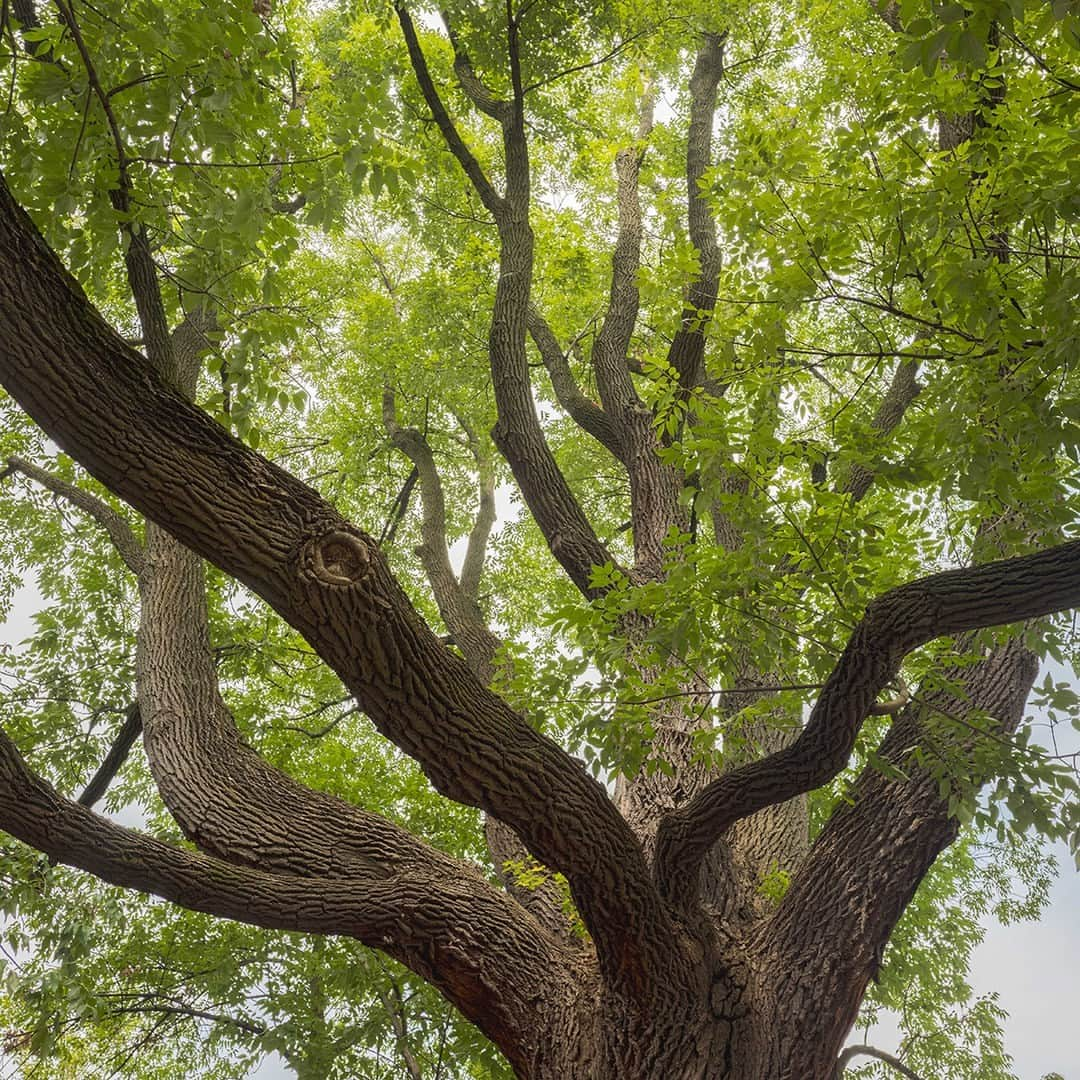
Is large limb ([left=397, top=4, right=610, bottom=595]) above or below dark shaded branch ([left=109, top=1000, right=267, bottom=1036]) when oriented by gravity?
above

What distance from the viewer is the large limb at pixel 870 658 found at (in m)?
2.75

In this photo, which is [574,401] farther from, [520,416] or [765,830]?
[765,830]

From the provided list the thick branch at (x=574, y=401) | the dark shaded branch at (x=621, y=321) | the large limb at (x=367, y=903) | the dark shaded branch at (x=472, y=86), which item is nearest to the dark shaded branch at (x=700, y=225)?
the dark shaded branch at (x=621, y=321)

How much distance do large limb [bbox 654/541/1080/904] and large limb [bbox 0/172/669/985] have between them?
15.4 inches

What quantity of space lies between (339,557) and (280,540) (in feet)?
0.60

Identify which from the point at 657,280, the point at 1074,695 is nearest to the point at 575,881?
the point at 1074,695

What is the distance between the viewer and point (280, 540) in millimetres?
2559

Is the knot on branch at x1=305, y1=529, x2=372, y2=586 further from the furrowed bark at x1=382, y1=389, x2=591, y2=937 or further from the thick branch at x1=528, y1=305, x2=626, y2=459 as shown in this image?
the thick branch at x1=528, y1=305, x2=626, y2=459

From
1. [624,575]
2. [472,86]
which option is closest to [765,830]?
[624,575]

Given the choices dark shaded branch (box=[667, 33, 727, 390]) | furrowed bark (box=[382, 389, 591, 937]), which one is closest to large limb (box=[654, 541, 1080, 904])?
furrowed bark (box=[382, 389, 591, 937])

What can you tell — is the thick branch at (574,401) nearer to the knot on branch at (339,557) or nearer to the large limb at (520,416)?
the large limb at (520,416)

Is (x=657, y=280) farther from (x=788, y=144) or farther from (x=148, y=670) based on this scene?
(x=148, y=670)

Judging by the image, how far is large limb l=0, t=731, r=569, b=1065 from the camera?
3109 mm

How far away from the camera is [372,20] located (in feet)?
28.7
